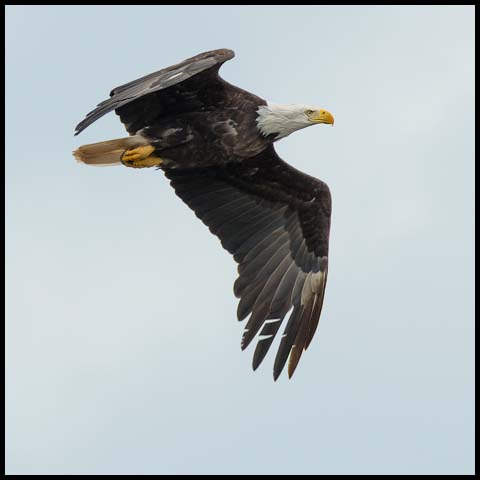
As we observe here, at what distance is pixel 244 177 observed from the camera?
14.3 metres

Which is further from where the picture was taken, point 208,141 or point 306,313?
point 306,313

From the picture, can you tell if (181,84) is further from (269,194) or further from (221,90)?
(269,194)

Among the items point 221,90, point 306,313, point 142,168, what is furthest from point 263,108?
point 306,313

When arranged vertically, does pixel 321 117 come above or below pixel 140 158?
above

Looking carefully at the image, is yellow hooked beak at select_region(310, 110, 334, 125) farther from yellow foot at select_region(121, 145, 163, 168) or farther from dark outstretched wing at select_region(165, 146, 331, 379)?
yellow foot at select_region(121, 145, 163, 168)

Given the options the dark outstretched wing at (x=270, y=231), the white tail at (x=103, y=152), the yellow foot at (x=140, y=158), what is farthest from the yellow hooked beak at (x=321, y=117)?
the white tail at (x=103, y=152)

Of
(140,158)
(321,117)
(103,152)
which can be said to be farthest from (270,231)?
(103,152)

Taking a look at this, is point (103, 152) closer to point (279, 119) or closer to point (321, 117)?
point (279, 119)

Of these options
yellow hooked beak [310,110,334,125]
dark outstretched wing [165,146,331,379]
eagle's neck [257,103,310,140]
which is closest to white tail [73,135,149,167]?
dark outstretched wing [165,146,331,379]

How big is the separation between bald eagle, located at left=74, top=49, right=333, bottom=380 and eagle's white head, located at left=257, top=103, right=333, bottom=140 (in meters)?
0.01

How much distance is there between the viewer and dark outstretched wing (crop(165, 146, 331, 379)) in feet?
46.2

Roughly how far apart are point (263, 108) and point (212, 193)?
1.48 metres

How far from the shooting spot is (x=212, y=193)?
46.6 feet

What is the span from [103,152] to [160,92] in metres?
0.87
